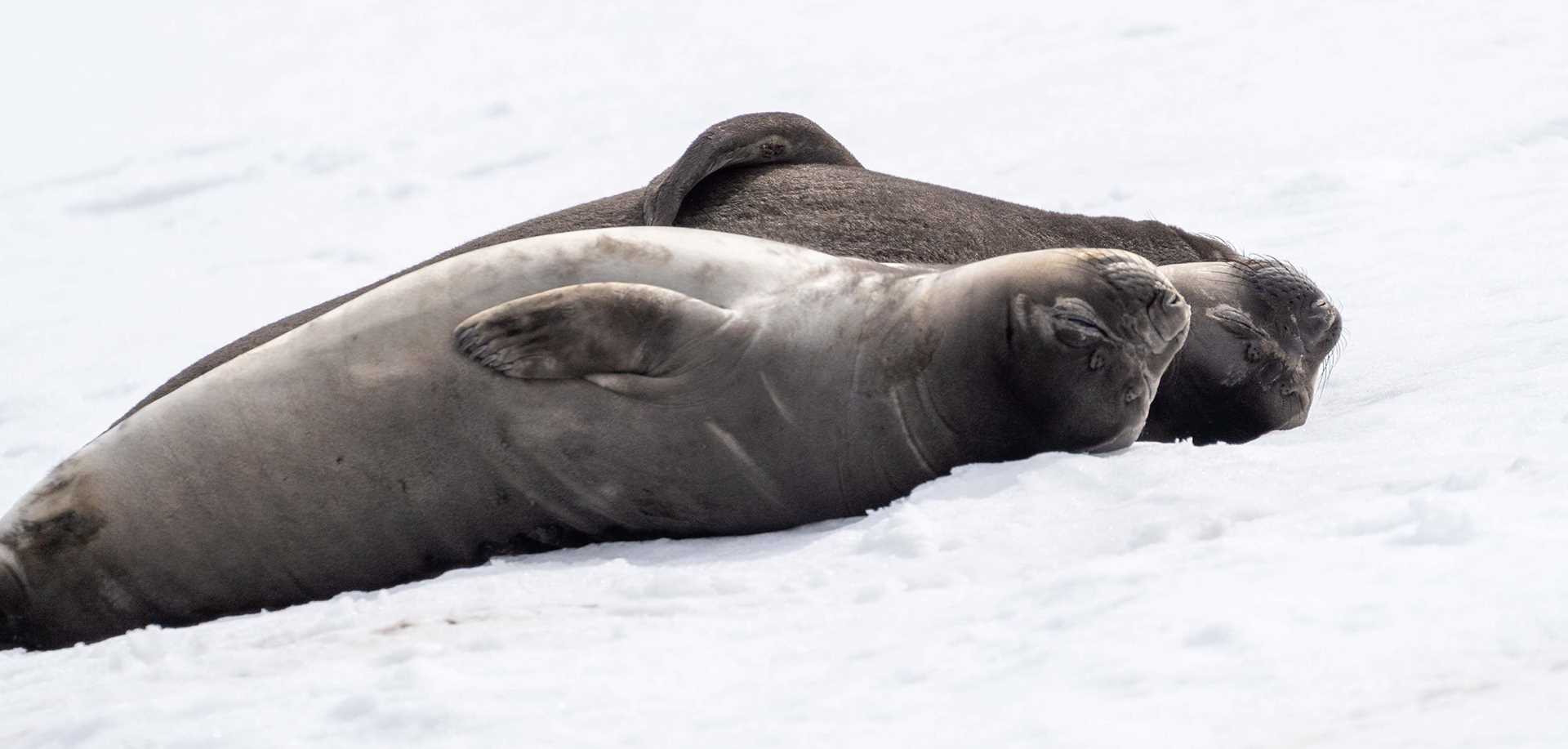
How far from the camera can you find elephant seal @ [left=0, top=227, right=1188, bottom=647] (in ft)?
13.5

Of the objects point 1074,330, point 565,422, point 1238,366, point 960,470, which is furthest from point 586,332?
point 1238,366

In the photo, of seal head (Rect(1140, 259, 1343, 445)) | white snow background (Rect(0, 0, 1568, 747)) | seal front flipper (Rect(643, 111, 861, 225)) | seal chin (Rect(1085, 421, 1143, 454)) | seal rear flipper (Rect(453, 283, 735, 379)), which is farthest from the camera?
seal front flipper (Rect(643, 111, 861, 225))

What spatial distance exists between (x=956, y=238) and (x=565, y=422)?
5.97ft

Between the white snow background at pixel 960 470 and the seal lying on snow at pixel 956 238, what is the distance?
20cm

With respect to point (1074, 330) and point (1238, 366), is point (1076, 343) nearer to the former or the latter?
point (1074, 330)

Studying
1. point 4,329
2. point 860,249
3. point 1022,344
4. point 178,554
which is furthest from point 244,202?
point 1022,344

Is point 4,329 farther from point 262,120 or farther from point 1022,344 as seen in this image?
point 1022,344

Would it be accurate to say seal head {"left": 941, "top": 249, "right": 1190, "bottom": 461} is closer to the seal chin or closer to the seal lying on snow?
the seal chin

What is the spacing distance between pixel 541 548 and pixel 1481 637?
83.3 inches

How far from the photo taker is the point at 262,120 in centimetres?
1223

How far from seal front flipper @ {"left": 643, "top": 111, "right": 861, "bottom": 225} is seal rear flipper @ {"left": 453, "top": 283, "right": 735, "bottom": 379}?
144 cm

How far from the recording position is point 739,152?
18.8ft

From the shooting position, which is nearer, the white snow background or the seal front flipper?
the white snow background

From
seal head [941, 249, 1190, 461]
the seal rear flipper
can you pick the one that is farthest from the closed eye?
the seal rear flipper
